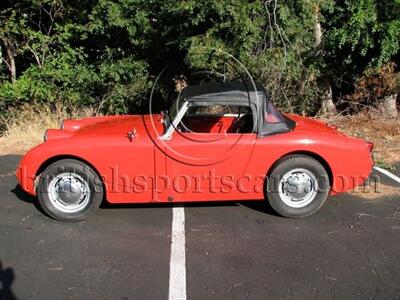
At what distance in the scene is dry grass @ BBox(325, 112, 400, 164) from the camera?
8312mm

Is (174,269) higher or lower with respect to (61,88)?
lower

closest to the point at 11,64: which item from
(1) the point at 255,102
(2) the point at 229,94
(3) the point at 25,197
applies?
(3) the point at 25,197

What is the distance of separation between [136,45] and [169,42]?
118 centimetres

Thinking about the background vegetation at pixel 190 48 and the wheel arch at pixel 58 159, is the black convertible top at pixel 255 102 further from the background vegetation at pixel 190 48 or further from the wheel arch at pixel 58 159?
the background vegetation at pixel 190 48

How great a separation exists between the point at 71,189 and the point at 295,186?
2.41 meters

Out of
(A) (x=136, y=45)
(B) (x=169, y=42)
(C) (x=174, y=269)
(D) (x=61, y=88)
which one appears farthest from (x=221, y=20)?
(C) (x=174, y=269)

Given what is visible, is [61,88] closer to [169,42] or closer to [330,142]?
[169,42]

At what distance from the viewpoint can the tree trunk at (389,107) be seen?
10906mm

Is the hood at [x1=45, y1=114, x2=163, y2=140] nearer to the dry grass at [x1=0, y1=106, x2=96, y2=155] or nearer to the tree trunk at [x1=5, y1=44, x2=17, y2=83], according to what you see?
the dry grass at [x1=0, y1=106, x2=96, y2=155]

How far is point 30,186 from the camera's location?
5.53 metres

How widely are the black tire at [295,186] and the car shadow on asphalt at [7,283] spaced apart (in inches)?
106

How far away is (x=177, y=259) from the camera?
15.3 ft

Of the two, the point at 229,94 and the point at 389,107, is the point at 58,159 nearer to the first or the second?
the point at 229,94

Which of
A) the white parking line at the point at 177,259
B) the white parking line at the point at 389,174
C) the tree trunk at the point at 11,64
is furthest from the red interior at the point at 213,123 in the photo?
the tree trunk at the point at 11,64
